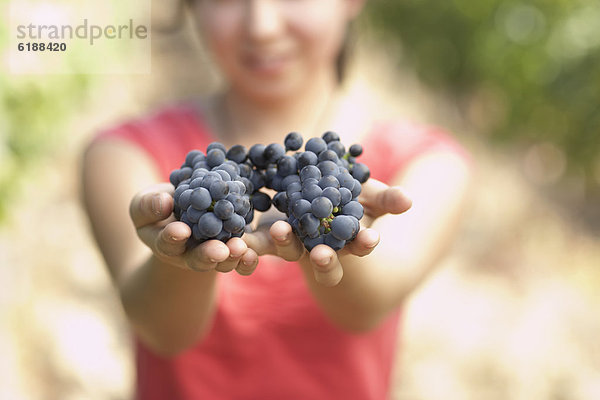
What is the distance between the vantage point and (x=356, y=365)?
A: 129cm

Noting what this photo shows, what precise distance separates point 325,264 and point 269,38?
62 centimetres

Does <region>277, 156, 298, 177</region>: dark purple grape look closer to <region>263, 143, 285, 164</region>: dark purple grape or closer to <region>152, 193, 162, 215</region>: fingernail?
<region>263, 143, 285, 164</region>: dark purple grape

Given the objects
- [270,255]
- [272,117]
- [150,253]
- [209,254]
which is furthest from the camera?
[272,117]

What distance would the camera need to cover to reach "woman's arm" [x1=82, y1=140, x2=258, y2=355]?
717 mm

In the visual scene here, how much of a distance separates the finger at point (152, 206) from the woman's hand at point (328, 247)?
10 centimetres

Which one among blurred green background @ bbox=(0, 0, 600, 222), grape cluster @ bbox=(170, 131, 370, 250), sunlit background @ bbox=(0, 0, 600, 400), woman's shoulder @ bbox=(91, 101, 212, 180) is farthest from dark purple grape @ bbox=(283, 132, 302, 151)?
blurred green background @ bbox=(0, 0, 600, 222)

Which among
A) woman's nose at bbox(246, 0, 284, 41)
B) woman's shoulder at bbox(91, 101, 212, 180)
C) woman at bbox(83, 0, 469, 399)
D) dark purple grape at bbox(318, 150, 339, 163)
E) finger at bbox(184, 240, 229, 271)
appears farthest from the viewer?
woman's shoulder at bbox(91, 101, 212, 180)

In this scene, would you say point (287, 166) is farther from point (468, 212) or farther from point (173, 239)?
point (468, 212)

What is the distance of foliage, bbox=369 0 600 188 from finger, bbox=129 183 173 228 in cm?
314

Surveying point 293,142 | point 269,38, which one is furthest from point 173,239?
point 269,38

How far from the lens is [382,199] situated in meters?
0.80

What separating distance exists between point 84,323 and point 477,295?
5.89ft

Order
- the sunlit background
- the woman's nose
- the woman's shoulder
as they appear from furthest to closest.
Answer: the sunlit background, the woman's shoulder, the woman's nose

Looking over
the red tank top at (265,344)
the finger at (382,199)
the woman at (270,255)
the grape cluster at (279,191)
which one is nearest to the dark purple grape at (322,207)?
the grape cluster at (279,191)
